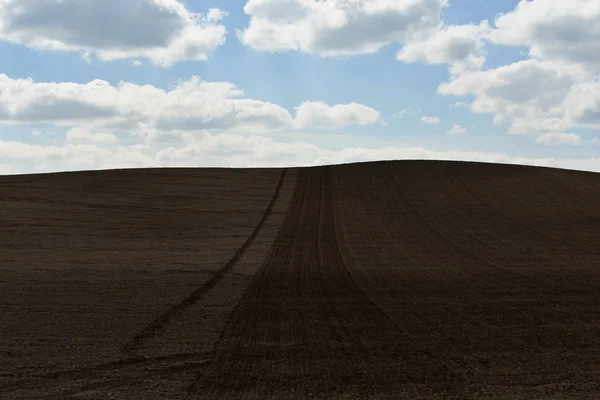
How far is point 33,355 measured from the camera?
10.8 metres

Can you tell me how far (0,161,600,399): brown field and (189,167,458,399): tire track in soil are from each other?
0.04 meters

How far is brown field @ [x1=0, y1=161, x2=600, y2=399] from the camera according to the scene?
9492mm

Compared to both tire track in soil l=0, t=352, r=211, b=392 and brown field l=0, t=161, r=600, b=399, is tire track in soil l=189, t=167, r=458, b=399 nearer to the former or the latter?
brown field l=0, t=161, r=600, b=399

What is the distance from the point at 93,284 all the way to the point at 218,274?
12.2ft

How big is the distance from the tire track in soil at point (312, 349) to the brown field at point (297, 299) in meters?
0.04

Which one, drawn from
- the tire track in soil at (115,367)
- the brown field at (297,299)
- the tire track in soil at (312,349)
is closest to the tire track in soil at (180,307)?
the brown field at (297,299)

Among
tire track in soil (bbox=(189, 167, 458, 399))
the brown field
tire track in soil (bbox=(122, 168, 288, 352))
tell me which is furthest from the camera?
tire track in soil (bbox=(122, 168, 288, 352))

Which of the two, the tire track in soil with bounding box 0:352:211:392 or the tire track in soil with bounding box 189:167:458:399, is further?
the tire track in soil with bounding box 0:352:211:392

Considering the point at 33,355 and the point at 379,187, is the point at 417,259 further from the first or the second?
the point at 379,187

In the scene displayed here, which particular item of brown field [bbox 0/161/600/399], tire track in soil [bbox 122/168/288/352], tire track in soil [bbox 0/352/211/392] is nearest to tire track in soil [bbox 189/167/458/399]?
brown field [bbox 0/161/600/399]

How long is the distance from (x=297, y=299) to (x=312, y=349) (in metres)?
4.70

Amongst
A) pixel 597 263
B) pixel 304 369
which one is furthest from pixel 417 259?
pixel 304 369

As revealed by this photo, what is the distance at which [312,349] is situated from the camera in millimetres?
11086

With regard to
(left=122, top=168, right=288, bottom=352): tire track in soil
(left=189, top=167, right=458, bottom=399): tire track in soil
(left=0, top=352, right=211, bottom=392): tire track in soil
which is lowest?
(left=122, top=168, right=288, bottom=352): tire track in soil
